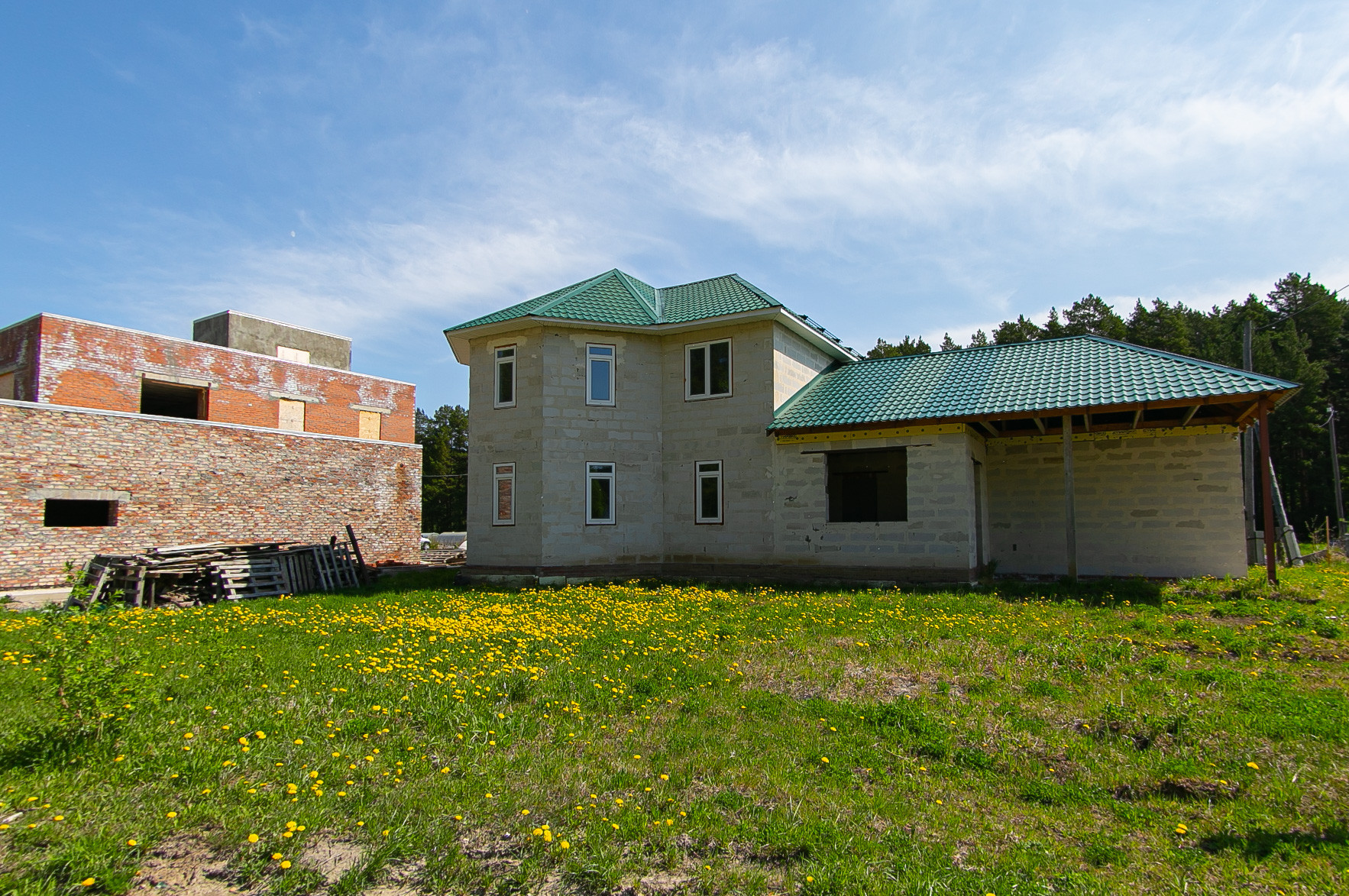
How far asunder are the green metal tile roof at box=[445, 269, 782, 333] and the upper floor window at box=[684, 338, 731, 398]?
34.5 inches

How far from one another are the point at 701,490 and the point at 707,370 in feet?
9.83

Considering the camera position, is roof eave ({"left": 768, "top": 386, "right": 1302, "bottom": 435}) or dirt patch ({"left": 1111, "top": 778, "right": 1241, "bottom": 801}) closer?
dirt patch ({"left": 1111, "top": 778, "right": 1241, "bottom": 801})

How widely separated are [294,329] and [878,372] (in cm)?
2631

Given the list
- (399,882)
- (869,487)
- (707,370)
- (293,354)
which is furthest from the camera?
(293,354)

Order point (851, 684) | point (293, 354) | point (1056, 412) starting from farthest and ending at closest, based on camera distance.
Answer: point (293, 354)
point (1056, 412)
point (851, 684)

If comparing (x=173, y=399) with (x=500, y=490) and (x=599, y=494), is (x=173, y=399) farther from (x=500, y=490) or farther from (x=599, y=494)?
(x=599, y=494)

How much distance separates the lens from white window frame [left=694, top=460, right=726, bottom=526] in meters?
17.9

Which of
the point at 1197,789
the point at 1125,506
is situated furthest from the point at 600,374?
the point at 1197,789

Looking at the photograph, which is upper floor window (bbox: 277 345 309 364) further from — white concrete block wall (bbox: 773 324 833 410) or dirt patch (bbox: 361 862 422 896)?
dirt patch (bbox: 361 862 422 896)

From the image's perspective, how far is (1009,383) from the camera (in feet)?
54.4

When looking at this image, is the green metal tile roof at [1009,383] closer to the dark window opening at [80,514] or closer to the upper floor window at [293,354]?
the dark window opening at [80,514]

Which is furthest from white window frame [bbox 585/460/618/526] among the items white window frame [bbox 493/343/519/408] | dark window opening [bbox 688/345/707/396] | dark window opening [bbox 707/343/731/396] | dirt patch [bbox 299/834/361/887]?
dirt patch [bbox 299/834/361/887]

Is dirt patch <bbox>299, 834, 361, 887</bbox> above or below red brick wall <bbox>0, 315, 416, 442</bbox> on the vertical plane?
below

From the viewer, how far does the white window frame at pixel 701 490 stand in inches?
706
